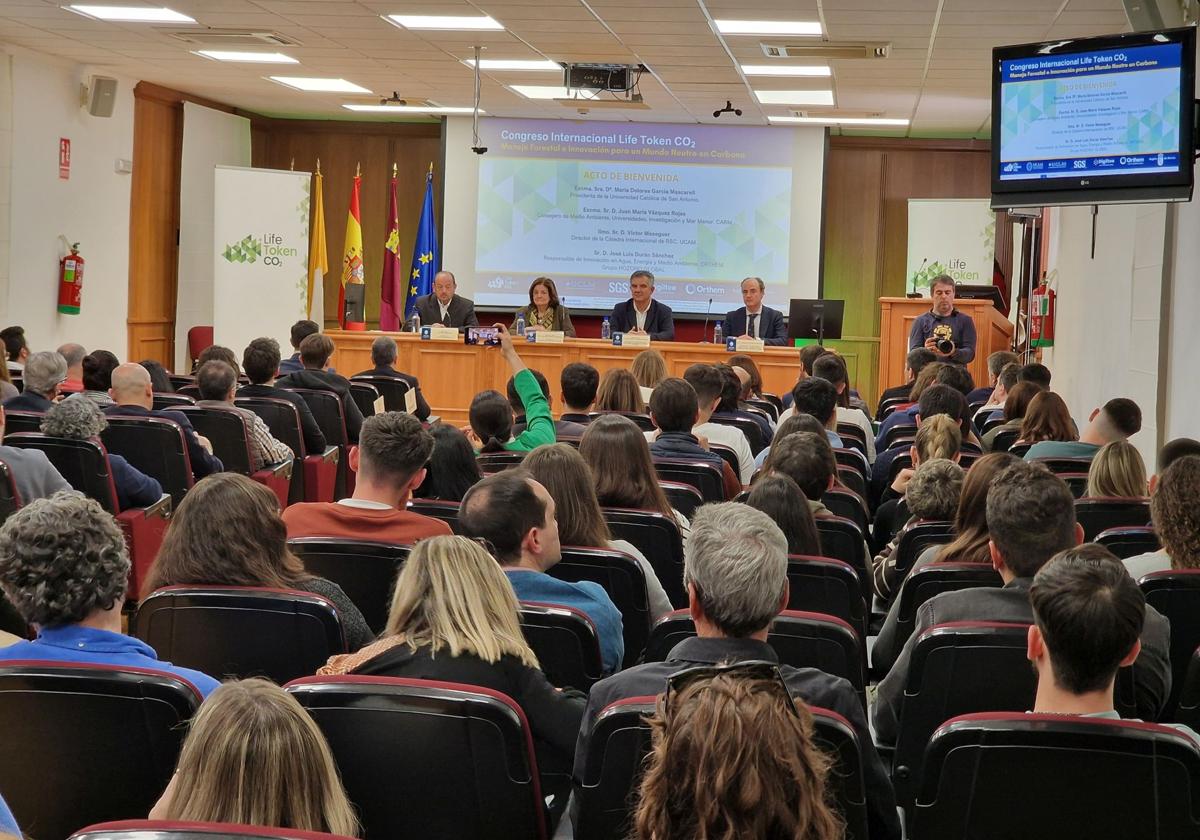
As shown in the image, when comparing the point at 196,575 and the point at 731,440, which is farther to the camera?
the point at 731,440

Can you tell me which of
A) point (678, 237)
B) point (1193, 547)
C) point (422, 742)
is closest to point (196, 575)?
point (422, 742)

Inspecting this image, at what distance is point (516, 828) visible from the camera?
2188 mm

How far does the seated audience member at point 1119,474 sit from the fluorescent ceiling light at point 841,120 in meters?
9.56

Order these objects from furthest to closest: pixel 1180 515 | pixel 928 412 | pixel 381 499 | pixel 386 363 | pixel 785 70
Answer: pixel 785 70
pixel 386 363
pixel 928 412
pixel 381 499
pixel 1180 515

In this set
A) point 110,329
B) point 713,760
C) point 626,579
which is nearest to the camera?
point 713,760

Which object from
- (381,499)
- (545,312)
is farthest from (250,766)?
(545,312)

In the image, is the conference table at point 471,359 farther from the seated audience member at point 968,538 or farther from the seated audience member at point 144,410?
the seated audience member at point 968,538

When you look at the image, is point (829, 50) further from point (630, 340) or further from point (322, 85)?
point (322, 85)

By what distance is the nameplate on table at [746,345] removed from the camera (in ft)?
37.0

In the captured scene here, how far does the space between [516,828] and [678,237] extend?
12651mm

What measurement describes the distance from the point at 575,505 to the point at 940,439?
7.07 ft

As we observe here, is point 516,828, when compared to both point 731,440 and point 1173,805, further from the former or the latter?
point 731,440

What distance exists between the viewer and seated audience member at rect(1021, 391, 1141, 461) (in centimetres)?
546

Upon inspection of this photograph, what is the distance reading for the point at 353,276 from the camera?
14.1 metres
